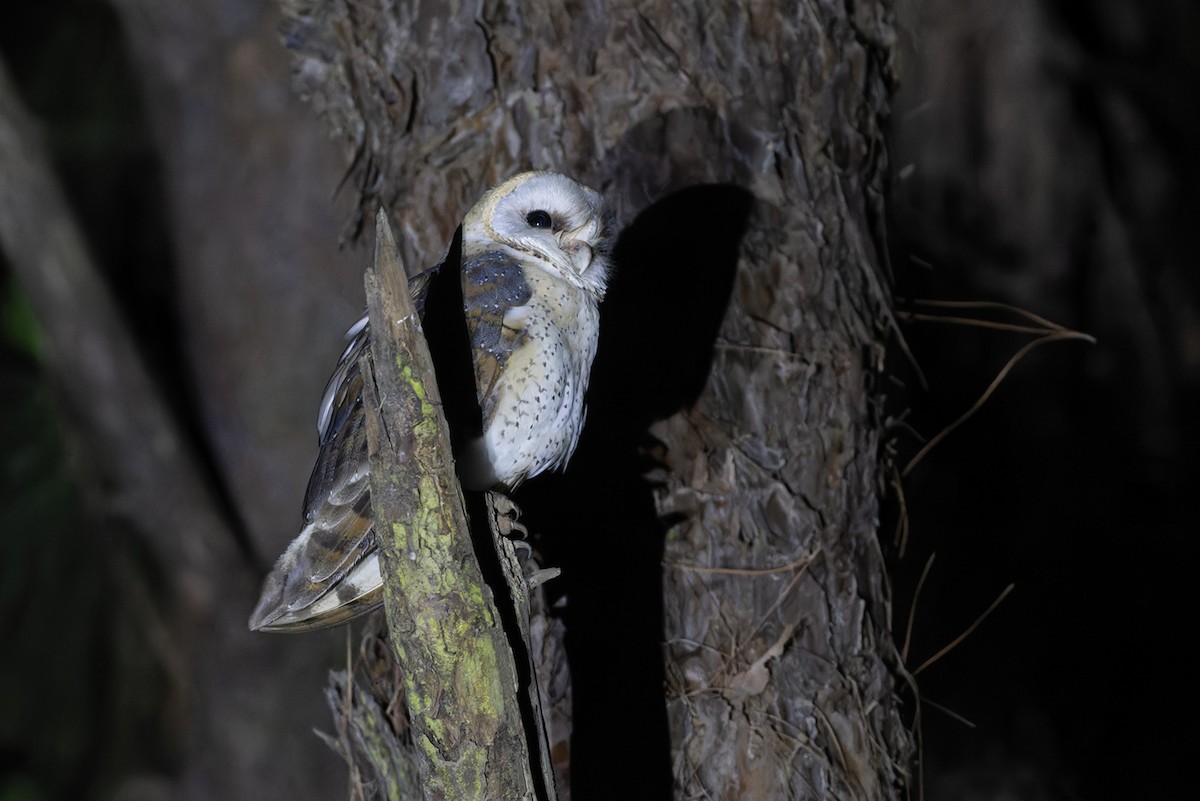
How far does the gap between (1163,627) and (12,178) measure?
4.06 metres

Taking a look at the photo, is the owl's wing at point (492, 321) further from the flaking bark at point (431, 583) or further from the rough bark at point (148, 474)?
the rough bark at point (148, 474)

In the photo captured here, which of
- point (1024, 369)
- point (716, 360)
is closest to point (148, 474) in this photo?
point (716, 360)

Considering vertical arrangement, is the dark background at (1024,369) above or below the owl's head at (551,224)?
below

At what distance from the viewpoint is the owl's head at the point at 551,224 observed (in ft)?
4.96

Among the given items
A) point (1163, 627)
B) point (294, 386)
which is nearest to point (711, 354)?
point (294, 386)

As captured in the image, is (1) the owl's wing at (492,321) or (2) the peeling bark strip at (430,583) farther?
(1) the owl's wing at (492,321)

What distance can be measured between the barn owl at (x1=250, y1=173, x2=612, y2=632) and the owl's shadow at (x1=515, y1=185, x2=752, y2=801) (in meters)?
0.32

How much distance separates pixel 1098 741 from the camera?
146 inches

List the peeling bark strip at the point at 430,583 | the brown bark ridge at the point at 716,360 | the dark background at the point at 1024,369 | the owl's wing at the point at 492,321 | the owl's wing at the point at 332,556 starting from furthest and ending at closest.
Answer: the dark background at the point at 1024,369 → the brown bark ridge at the point at 716,360 → the owl's wing at the point at 492,321 → the owl's wing at the point at 332,556 → the peeling bark strip at the point at 430,583

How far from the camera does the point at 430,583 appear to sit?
3.76 feet

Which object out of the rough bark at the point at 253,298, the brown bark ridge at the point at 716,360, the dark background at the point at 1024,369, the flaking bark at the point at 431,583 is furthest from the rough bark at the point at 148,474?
the flaking bark at the point at 431,583

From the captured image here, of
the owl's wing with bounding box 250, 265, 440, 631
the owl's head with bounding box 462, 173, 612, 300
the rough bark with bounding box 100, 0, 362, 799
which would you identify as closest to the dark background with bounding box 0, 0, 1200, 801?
the rough bark with bounding box 100, 0, 362, 799

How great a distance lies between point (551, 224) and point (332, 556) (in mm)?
589

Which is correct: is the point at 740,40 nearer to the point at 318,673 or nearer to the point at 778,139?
the point at 778,139
